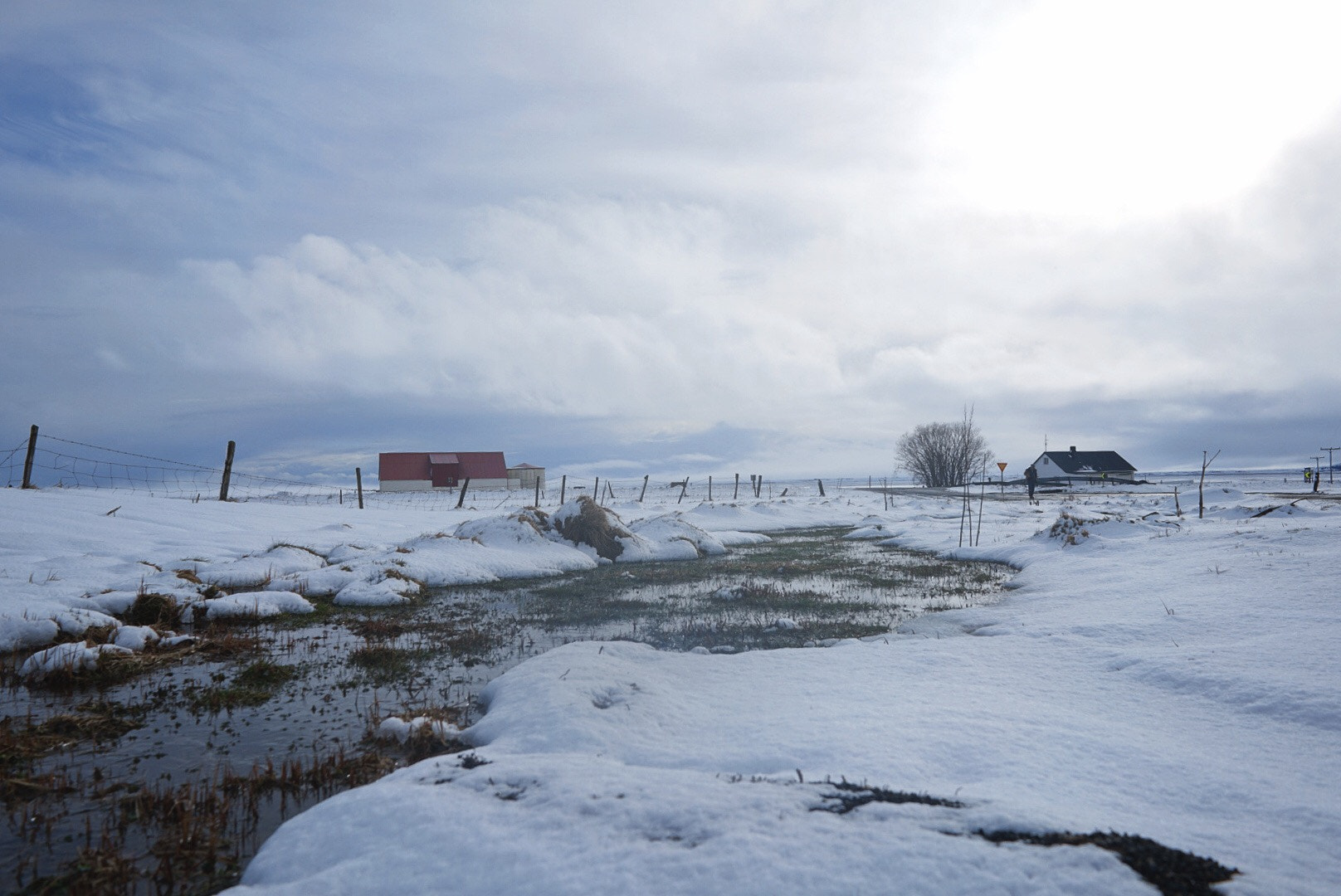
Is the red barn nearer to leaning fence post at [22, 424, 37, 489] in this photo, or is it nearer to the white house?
leaning fence post at [22, 424, 37, 489]

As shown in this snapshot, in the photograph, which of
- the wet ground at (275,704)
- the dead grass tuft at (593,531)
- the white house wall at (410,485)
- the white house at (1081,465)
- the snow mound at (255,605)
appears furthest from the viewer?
the white house at (1081,465)

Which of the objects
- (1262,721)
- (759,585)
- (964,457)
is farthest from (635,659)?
(964,457)

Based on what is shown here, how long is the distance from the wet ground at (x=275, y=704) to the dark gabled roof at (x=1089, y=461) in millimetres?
70301

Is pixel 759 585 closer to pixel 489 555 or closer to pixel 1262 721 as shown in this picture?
pixel 489 555

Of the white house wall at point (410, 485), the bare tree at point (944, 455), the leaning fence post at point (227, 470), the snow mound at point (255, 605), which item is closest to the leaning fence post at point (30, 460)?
the leaning fence post at point (227, 470)

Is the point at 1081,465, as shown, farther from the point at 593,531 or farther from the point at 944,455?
the point at 593,531

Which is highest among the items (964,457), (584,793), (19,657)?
(964,457)

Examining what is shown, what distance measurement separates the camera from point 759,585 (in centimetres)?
1189

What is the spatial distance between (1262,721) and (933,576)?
849cm

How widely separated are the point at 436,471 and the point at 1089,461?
6788 centimetres

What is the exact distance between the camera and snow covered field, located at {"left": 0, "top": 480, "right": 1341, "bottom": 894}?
251cm

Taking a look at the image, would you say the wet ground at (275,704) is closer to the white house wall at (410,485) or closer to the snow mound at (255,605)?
the snow mound at (255,605)

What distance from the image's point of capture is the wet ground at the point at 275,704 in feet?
11.3

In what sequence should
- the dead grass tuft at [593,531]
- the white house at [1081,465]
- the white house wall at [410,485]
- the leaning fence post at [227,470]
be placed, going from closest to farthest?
the dead grass tuft at [593,531] < the leaning fence post at [227,470] < the white house wall at [410,485] < the white house at [1081,465]
